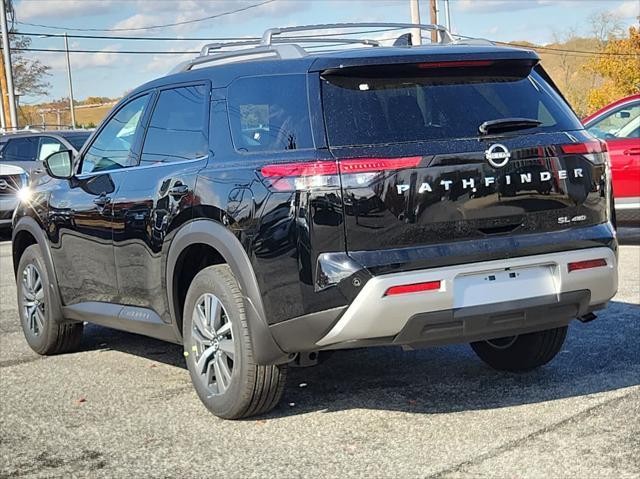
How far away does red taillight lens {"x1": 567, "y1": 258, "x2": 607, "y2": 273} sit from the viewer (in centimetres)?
461

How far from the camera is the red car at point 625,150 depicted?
35.2 ft

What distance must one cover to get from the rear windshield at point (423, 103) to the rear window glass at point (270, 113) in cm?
12

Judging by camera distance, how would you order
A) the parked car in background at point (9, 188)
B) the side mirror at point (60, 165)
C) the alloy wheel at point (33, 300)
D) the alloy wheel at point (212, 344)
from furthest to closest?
the parked car in background at point (9, 188), the alloy wheel at point (33, 300), the side mirror at point (60, 165), the alloy wheel at point (212, 344)

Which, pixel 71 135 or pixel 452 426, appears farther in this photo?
pixel 71 135

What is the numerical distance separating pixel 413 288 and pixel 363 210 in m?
0.40

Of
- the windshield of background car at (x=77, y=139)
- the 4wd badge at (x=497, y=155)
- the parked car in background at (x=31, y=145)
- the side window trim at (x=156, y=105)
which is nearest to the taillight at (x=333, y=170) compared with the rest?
the 4wd badge at (x=497, y=155)

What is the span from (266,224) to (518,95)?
4.71 ft

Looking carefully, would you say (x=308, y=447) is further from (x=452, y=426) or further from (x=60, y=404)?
(x=60, y=404)

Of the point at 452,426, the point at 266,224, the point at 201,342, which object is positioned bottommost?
the point at 452,426

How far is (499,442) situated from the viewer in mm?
4410

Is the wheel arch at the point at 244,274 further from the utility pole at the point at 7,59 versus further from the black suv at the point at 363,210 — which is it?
the utility pole at the point at 7,59

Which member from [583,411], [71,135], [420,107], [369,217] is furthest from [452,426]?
[71,135]

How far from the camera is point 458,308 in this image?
14.4ft

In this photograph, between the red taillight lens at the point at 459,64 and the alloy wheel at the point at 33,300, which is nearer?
the red taillight lens at the point at 459,64
